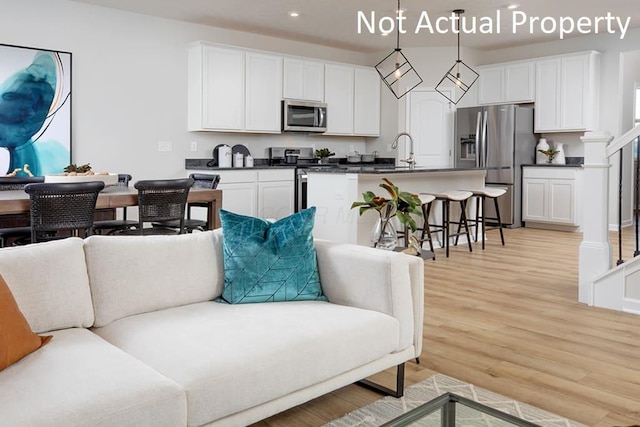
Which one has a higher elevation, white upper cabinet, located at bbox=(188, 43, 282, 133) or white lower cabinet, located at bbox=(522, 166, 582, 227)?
white upper cabinet, located at bbox=(188, 43, 282, 133)

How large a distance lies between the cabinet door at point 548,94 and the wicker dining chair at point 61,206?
6.42 meters

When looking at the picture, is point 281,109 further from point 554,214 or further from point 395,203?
point 395,203

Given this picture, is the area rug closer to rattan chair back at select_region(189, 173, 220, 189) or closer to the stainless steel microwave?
rattan chair back at select_region(189, 173, 220, 189)

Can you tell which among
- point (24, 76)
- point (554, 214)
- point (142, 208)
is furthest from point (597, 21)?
point (24, 76)

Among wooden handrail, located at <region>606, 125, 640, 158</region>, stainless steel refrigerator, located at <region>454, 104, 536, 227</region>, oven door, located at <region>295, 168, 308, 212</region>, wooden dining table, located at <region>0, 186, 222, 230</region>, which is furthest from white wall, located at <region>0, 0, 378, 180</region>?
wooden handrail, located at <region>606, 125, 640, 158</region>

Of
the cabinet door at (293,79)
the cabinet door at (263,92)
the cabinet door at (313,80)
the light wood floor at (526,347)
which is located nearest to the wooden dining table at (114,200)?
the light wood floor at (526,347)

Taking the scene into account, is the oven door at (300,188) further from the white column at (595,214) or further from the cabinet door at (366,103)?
the white column at (595,214)

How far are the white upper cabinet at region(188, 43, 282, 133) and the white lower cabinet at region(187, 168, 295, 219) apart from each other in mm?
595

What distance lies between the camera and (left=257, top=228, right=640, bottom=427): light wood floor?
2.40 m

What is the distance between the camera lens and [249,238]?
253 cm

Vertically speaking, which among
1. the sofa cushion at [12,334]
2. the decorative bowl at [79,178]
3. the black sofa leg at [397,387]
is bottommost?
the black sofa leg at [397,387]

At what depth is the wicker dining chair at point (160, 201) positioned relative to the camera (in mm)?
3959

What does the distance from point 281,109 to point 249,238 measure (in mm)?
5145

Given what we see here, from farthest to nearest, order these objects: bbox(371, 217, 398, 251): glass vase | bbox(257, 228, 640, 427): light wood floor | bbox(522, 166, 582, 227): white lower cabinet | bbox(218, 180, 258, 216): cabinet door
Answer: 1. bbox(522, 166, 582, 227): white lower cabinet
2. bbox(218, 180, 258, 216): cabinet door
3. bbox(371, 217, 398, 251): glass vase
4. bbox(257, 228, 640, 427): light wood floor
